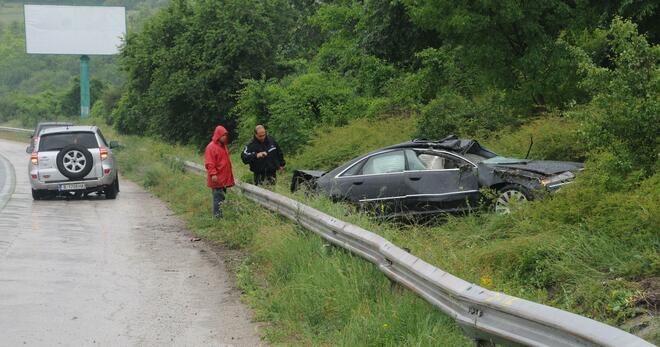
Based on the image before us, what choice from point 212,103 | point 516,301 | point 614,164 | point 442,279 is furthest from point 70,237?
point 212,103

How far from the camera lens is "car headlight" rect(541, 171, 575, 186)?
12.0m

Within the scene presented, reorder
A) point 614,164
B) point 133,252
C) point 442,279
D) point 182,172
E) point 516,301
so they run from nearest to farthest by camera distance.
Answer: point 516,301 < point 442,279 < point 614,164 < point 133,252 < point 182,172

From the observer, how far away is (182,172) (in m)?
26.0

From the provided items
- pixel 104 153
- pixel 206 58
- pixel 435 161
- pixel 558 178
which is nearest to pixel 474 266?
pixel 558 178

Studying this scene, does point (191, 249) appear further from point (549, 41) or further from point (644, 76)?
point (549, 41)

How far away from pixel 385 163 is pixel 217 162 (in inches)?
123

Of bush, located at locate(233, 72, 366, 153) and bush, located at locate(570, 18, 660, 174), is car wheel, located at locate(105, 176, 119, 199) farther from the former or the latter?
bush, located at locate(570, 18, 660, 174)

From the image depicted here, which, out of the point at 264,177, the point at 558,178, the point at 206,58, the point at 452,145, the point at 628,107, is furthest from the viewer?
the point at 206,58

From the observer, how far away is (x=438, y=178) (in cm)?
1323

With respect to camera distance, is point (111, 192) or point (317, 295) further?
point (111, 192)

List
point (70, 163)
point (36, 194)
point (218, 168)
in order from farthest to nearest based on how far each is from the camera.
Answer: point (36, 194), point (70, 163), point (218, 168)

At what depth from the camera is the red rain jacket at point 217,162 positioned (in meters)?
15.3

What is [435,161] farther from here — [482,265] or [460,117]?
[460,117]

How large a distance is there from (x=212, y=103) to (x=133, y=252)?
2220cm
